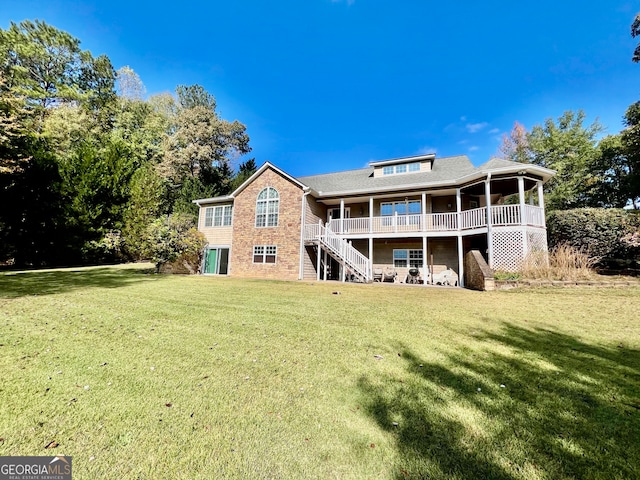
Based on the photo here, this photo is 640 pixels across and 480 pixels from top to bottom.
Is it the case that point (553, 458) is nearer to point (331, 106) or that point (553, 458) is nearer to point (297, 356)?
point (297, 356)

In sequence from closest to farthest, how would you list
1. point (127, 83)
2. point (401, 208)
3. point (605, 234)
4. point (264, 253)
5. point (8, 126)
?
point (605, 234), point (8, 126), point (401, 208), point (264, 253), point (127, 83)

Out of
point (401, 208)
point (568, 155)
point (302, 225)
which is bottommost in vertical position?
point (302, 225)

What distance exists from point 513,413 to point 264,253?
51.5 ft

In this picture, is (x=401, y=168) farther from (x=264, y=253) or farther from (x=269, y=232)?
(x=264, y=253)

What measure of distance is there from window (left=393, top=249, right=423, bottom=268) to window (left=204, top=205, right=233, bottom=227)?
11.6 m

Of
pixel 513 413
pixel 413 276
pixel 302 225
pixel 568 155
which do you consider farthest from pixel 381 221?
pixel 568 155

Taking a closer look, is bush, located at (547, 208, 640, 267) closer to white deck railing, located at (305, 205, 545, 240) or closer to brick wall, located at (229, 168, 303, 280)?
white deck railing, located at (305, 205, 545, 240)

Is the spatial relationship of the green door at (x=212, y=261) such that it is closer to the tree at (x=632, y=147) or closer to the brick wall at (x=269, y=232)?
the brick wall at (x=269, y=232)

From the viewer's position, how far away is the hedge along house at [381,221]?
1281 centimetres

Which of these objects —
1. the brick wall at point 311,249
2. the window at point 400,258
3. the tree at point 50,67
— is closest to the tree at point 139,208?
the brick wall at point 311,249

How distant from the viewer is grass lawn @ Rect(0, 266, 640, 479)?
1.94 meters

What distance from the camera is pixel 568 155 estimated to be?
25.2 meters

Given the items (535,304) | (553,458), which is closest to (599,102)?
(535,304)

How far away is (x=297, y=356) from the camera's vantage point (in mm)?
3799
